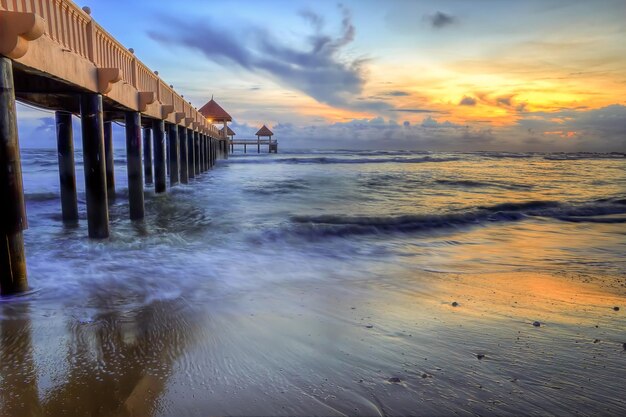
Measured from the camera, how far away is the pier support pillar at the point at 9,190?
4.07m

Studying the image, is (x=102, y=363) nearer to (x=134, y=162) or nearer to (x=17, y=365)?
(x=17, y=365)

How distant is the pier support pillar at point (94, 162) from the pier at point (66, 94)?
14 mm

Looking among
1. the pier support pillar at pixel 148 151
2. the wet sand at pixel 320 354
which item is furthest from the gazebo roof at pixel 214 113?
the wet sand at pixel 320 354

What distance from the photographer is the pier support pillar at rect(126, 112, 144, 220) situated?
9.45 meters

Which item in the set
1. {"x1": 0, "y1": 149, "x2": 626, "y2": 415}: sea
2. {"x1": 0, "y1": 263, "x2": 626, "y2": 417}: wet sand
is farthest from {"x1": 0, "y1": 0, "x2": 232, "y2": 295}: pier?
{"x1": 0, "y1": 263, "x2": 626, "y2": 417}: wet sand

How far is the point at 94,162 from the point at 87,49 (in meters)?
1.72

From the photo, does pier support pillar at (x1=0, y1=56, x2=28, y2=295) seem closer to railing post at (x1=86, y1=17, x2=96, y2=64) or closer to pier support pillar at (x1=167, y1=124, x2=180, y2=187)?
railing post at (x1=86, y1=17, x2=96, y2=64)

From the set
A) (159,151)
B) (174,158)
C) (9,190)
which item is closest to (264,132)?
(174,158)

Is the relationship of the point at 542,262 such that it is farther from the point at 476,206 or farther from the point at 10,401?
the point at 476,206

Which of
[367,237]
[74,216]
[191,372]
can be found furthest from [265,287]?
[74,216]

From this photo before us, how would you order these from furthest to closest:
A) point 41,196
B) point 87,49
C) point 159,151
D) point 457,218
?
point 41,196, point 159,151, point 457,218, point 87,49

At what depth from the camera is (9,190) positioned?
4180mm

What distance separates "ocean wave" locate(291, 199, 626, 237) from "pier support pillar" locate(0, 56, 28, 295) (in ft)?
20.2

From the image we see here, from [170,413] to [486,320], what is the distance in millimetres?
2919
